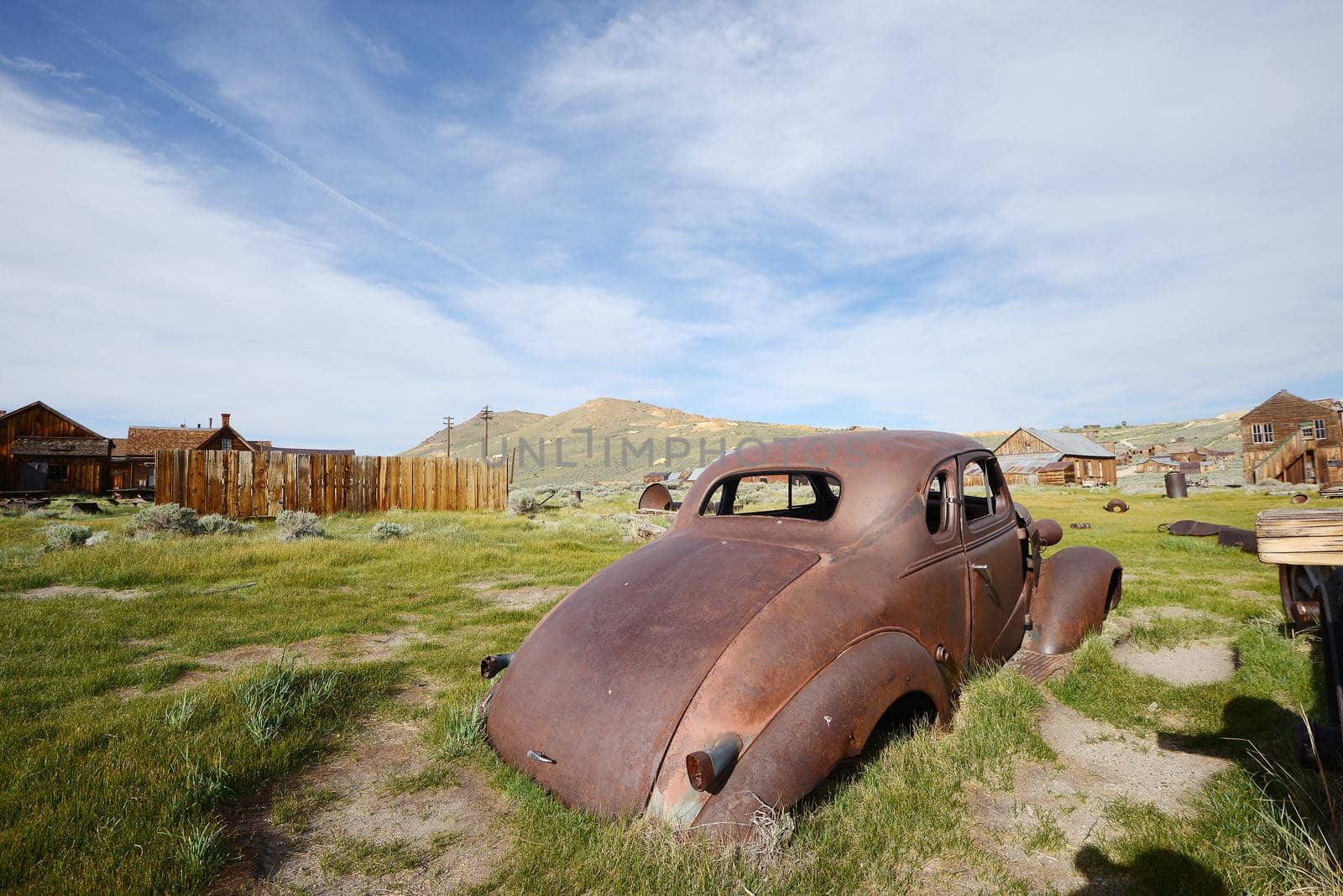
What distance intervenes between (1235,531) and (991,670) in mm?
9999

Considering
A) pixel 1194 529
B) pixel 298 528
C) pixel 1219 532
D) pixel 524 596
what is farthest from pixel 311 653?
pixel 1194 529

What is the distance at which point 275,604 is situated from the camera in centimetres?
720

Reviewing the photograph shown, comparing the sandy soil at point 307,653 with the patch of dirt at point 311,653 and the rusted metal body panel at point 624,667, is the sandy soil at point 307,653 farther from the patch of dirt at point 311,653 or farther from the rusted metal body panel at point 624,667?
the rusted metal body panel at point 624,667

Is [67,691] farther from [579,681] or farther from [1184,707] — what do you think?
[1184,707]

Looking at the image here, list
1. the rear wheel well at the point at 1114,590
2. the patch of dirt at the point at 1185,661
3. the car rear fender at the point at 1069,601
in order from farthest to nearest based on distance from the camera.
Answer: the rear wheel well at the point at 1114,590 < the car rear fender at the point at 1069,601 < the patch of dirt at the point at 1185,661

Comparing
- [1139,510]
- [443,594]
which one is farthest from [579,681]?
[1139,510]

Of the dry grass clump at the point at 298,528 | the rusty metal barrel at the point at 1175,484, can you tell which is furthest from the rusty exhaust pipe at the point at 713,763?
the rusty metal barrel at the point at 1175,484

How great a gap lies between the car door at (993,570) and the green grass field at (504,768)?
0.28 metres

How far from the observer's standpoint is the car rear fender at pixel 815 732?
2.18m

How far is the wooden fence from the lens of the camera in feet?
55.8

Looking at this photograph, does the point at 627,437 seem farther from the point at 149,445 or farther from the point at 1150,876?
the point at 1150,876

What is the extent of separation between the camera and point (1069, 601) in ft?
15.6

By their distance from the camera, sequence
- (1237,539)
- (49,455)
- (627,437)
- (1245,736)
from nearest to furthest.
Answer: (1245,736) → (1237,539) → (49,455) → (627,437)

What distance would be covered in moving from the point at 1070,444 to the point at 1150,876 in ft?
172
